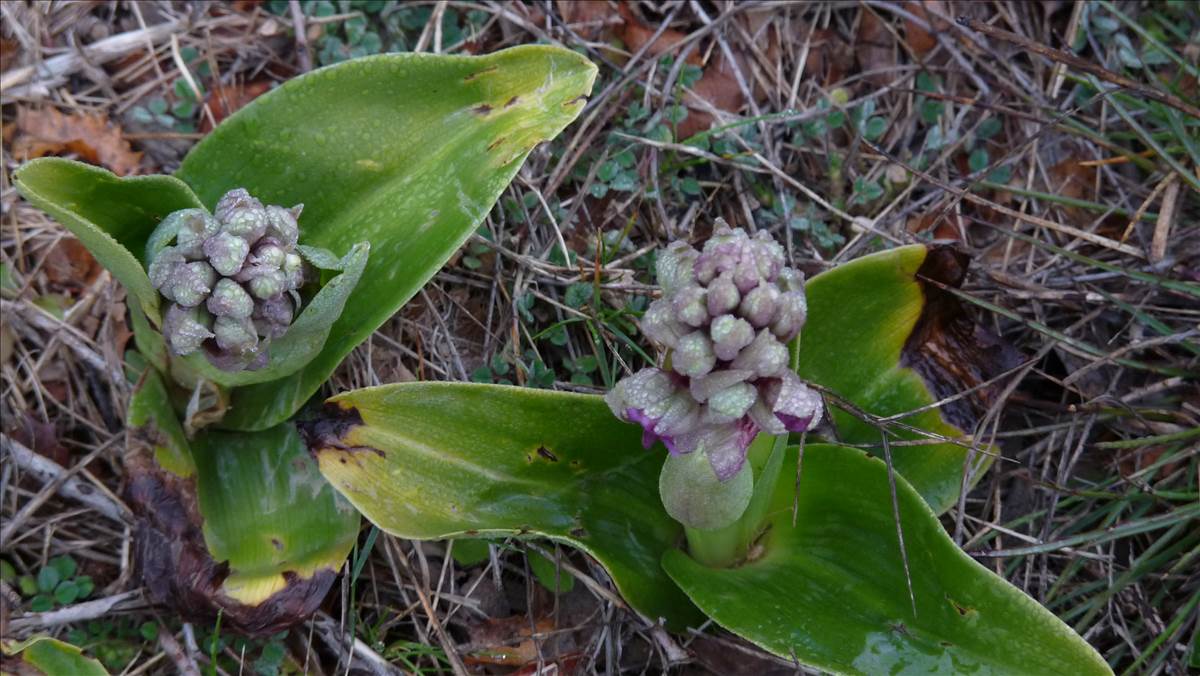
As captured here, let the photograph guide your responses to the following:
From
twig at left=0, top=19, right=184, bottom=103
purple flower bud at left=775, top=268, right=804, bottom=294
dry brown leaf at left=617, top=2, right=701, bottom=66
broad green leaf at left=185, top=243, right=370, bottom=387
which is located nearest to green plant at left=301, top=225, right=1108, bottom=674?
purple flower bud at left=775, top=268, right=804, bottom=294

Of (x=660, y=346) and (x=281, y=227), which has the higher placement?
(x=281, y=227)

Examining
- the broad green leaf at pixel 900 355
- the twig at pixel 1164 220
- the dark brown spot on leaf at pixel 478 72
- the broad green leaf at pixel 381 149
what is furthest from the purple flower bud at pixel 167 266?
the twig at pixel 1164 220

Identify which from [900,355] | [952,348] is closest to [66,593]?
[900,355]

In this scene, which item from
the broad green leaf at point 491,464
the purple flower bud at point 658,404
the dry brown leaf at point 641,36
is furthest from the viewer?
the dry brown leaf at point 641,36

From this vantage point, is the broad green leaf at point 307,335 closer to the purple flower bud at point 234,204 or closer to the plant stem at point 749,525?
the purple flower bud at point 234,204

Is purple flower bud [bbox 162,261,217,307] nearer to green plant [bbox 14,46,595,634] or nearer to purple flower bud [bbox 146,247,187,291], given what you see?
purple flower bud [bbox 146,247,187,291]

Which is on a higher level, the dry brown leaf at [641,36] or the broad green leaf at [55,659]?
the dry brown leaf at [641,36]

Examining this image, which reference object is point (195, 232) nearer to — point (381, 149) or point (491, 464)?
point (381, 149)
